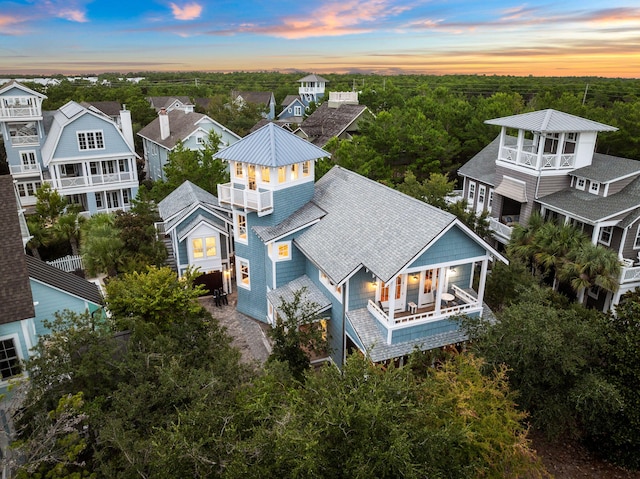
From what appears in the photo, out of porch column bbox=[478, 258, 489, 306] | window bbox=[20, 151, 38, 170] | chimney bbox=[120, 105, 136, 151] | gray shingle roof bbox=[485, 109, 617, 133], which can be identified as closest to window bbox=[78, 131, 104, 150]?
chimney bbox=[120, 105, 136, 151]

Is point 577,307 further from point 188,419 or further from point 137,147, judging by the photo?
point 137,147

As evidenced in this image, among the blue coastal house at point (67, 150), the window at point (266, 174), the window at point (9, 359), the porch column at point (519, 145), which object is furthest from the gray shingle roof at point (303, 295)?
the blue coastal house at point (67, 150)

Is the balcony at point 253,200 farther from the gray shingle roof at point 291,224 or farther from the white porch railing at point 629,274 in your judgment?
the white porch railing at point 629,274

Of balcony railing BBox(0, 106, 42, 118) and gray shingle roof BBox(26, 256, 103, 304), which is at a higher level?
balcony railing BBox(0, 106, 42, 118)

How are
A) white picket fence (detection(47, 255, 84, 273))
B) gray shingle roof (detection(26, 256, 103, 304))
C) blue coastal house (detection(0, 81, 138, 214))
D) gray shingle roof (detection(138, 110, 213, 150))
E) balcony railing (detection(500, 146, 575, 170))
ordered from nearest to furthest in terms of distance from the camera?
gray shingle roof (detection(26, 256, 103, 304)) → balcony railing (detection(500, 146, 575, 170)) → white picket fence (detection(47, 255, 84, 273)) → blue coastal house (detection(0, 81, 138, 214)) → gray shingle roof (detection(138, 110, 213, 150))

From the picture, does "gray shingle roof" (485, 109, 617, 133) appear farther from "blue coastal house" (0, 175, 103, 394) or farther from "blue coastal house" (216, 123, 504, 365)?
"blue coastal house" (0, 175, 103, 394)

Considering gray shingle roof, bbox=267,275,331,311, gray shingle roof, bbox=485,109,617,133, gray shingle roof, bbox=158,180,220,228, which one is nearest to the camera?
gray shingle roof, bbox=267,275,331,311
